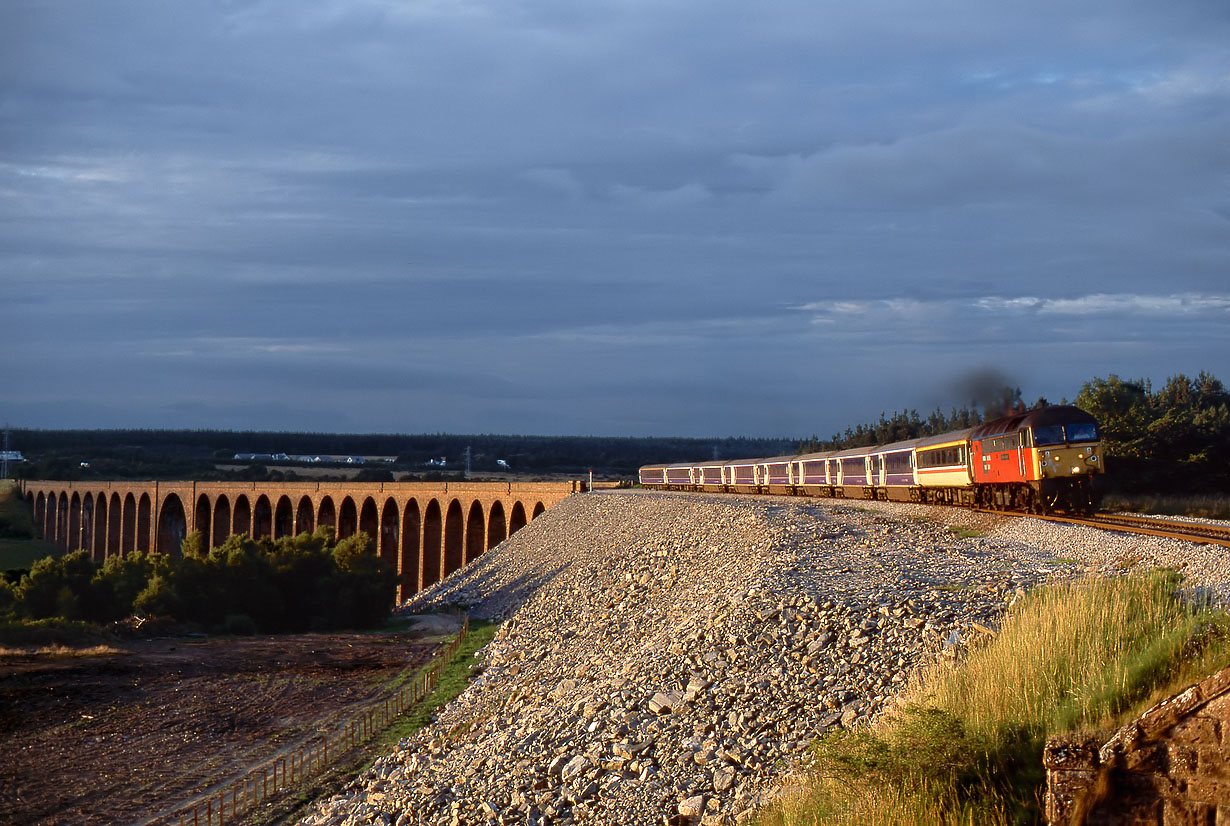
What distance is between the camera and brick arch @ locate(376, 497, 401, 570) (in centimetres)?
5672

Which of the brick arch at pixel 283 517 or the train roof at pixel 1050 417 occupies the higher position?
the train roof at pixel 1050 417

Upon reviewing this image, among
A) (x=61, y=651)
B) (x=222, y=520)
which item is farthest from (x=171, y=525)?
(x=61, y=651)

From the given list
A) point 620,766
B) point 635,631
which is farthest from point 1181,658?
point 635,631

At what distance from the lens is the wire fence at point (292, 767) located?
1423 cm

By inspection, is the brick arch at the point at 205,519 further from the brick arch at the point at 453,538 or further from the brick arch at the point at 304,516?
the brick arch at the point at 453,538

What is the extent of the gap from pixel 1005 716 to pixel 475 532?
142ft

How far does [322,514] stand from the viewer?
205ft

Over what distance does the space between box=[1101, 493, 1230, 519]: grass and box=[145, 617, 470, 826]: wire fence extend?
16.8 meters

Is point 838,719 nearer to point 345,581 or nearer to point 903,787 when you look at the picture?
point 903,787

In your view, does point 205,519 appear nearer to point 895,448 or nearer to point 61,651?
point 61,651

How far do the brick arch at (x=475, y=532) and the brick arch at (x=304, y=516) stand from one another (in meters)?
16.4

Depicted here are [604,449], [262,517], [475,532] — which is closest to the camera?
[475,532]

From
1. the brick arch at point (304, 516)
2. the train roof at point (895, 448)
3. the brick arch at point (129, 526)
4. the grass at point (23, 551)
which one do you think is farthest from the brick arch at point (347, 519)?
the train roof at point (895, 448)

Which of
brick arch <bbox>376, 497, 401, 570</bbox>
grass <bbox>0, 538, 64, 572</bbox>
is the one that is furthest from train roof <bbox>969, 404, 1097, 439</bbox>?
grass <bbox>0, 538, 64, 572</bbox>
